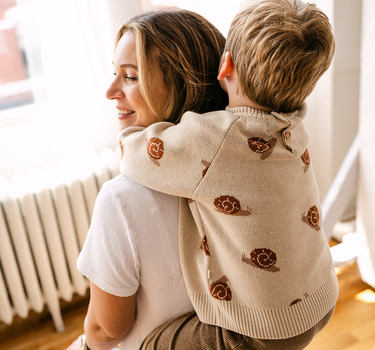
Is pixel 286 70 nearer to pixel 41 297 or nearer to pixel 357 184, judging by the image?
pixel 357 184

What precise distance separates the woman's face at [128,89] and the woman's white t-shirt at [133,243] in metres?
0.18

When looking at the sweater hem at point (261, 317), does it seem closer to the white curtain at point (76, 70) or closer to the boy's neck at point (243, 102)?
the boy's neck at point (243, 102)

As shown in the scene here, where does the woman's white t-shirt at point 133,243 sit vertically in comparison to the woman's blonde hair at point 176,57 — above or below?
below

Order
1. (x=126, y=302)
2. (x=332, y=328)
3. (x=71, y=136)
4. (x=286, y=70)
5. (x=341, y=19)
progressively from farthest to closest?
(x=341, y=19)
(x=71, y=136)
(x=332, y=328)
(x=126, y=302)
(x=286, y=70)

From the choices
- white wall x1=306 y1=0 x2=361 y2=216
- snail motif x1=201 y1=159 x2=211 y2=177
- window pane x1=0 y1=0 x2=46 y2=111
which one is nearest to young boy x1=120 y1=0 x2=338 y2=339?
snail motif x1=201 y1=159 x2=211 y2=177

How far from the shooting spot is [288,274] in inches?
28.7

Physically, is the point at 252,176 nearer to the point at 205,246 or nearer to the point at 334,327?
the point at 205,246

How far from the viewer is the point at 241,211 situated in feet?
2.23

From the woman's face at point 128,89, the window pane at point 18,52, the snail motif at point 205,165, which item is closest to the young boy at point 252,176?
the snail motif at point 205,165

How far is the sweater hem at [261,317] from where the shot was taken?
0.72 meters

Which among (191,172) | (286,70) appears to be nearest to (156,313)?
(191,172)

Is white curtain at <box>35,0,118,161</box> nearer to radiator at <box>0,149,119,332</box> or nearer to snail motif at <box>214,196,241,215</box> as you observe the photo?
radiator at <box>0,149,119,332</box>

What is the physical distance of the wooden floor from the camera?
1646 millimetres

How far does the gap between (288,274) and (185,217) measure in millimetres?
218
